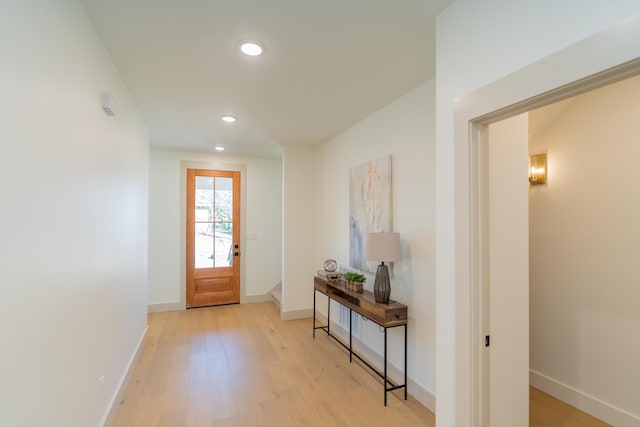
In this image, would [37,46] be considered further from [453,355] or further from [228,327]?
[228,327]

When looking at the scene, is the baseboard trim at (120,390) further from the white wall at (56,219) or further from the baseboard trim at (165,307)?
the baseboard trim at (165,307)

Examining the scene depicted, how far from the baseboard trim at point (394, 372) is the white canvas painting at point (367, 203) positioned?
86 cm

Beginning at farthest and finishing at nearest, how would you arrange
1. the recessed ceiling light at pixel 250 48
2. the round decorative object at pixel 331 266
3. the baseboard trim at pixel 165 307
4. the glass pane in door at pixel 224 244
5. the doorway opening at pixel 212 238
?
the glass pane in door at pixel 224 244, the doorway opening at pixel 212 238, the baseboard trim at pixel 165 307, the round decorative object at pixel 331 266, the recessed ceiling light at pixel 250 48

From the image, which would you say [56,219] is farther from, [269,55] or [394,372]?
[394,372]

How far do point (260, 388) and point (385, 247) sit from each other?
65.1 inches

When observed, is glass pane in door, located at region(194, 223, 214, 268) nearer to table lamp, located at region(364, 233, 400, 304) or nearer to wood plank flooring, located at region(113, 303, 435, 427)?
wood plank flooring, located at region(113, 303, 435, 427)

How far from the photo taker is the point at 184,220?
499cm

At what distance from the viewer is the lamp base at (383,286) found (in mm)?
2611

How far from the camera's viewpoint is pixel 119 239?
2.38m

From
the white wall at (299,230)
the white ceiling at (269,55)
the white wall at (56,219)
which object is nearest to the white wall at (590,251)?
the white ceiling at (269,55)

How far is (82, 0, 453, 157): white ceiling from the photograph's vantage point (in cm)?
159

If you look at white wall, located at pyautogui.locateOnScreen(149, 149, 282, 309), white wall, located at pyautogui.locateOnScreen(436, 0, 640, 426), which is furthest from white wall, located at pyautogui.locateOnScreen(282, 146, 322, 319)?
white wall, located at pyautogui.locateOnScreen(436, 0, 640, 426)

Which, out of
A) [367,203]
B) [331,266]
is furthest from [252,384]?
[367,203]

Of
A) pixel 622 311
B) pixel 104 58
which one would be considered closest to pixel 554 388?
pixel 622 311
